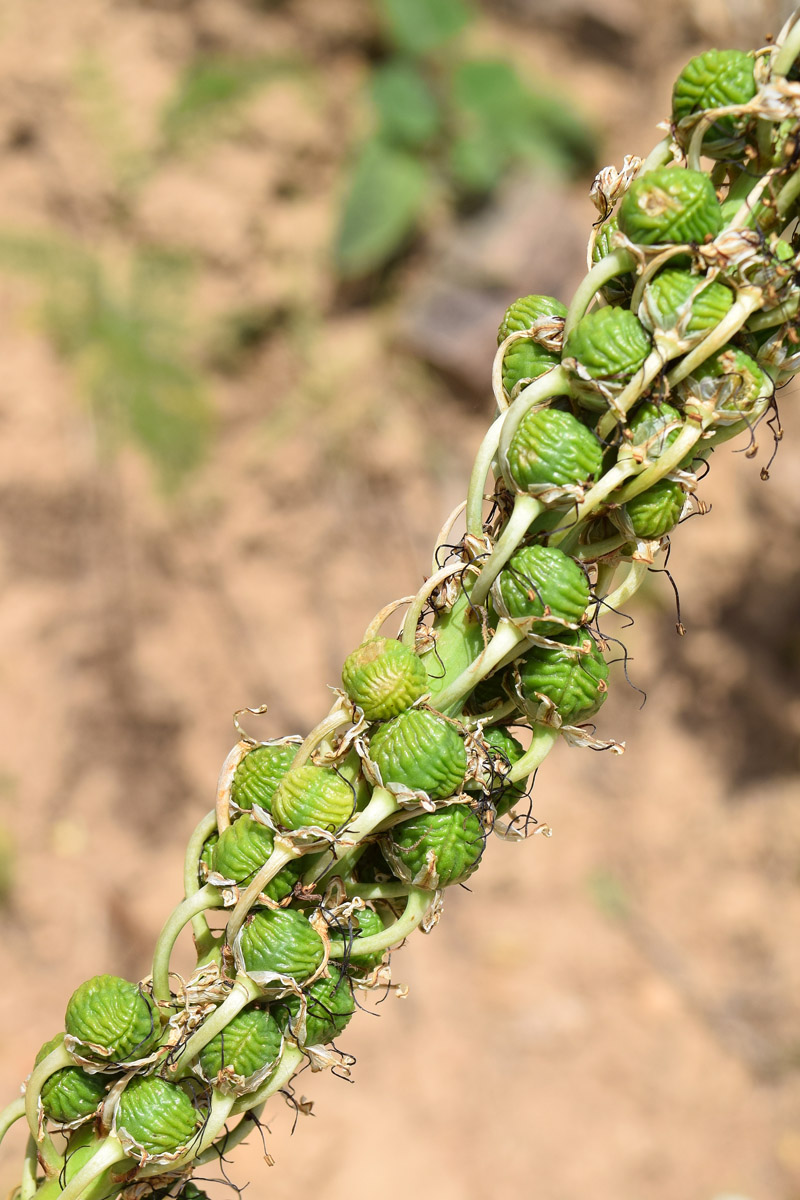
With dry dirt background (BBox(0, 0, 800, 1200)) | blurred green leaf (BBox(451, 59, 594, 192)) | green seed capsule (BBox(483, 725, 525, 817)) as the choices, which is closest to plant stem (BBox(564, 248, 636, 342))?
green seed capsule (BBox(483, 725, 525, 817))

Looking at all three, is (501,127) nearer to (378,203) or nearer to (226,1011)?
(378,203)

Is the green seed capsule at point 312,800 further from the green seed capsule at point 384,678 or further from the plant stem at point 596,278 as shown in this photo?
the plant stem at point 596,278

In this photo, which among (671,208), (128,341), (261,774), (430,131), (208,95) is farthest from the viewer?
→ (430,131)

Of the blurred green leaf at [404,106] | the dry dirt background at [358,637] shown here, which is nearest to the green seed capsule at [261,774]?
the dry dirt background at [358,637]

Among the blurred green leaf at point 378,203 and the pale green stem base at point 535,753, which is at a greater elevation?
the blurred green leaf at point 378,203

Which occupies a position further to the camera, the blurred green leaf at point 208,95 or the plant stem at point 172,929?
the blurred green leaf at point 208,95

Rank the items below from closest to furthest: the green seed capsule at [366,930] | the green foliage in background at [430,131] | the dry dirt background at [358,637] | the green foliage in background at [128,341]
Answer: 1. the green seed capsule at [366,930]
2. the dry dirt background at [358,637]
3. the green foliage in background at [128,341]
4. the green foliage in background at [430,131]

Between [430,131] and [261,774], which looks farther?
[430,131]

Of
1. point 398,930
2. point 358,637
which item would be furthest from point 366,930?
point 358,637
